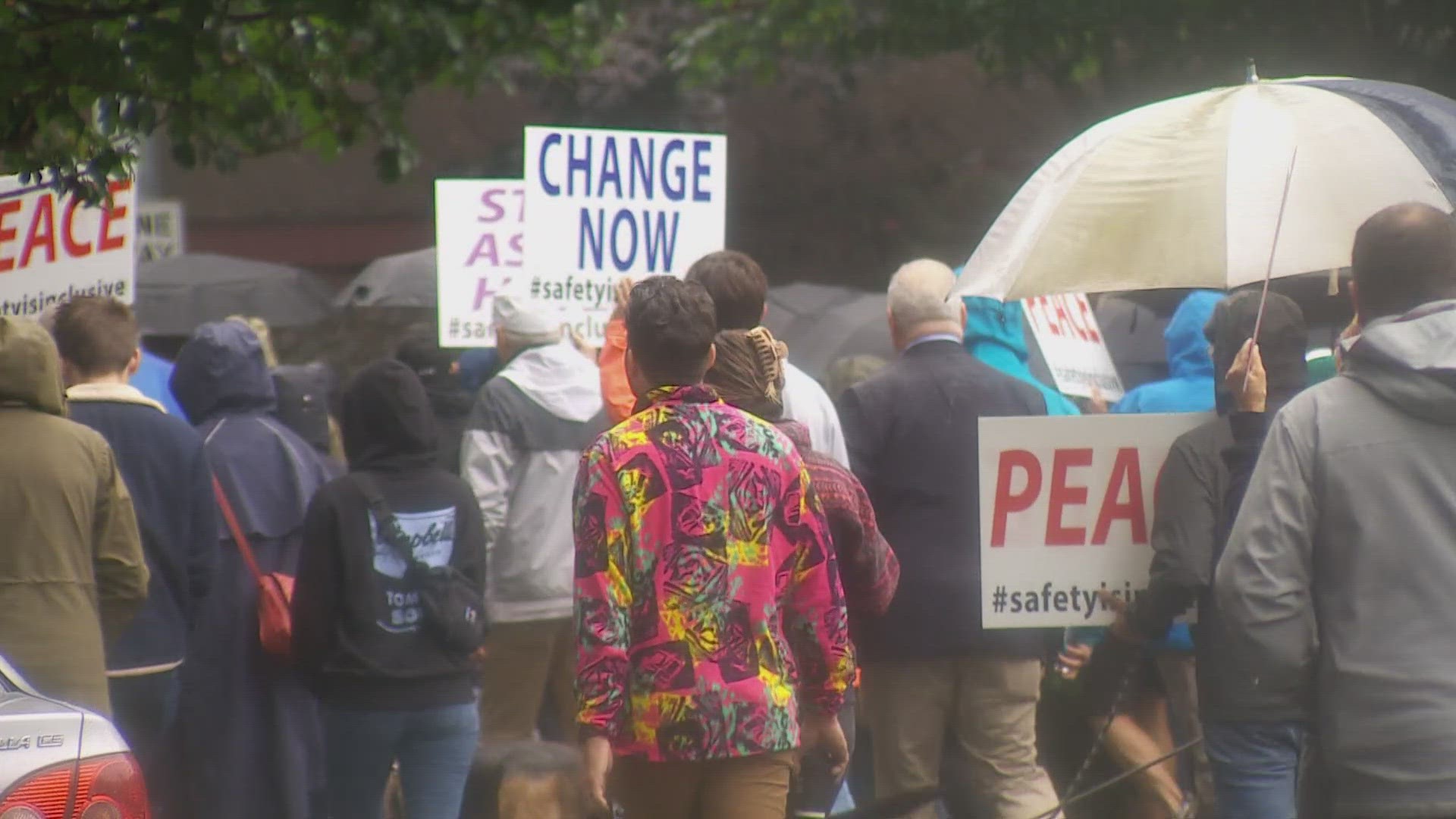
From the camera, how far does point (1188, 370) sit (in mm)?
7207

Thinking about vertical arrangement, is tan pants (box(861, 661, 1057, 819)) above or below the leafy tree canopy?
below

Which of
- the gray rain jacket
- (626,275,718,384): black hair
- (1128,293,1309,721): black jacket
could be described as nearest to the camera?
(626,275,718,384): black hair

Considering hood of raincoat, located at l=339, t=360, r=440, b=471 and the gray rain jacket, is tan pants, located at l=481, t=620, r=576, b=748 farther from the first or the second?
hood of raincoat, located at l=339, t=360, r=440, b=471

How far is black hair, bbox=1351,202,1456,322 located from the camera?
4.33m

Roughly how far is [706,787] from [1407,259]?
1.81 meters

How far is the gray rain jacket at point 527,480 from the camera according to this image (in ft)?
25.2

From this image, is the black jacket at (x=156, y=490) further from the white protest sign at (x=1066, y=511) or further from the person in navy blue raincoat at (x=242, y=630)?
the white protest sign at (x=1066, y=511)

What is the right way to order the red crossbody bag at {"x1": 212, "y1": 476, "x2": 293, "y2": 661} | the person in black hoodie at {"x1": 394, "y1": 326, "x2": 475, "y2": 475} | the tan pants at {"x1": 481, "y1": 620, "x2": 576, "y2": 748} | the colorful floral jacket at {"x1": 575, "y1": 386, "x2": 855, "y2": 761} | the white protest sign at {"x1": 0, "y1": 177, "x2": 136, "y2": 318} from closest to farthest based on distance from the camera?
the colorful floral jacket at {"x1": 575, "y1": 386, "x2": 855, "y2": 761}, the red crossbody bag at {"x1": 212, "y1": 476, "x2": 293, "y2": 661}, the tan pants at {"x1": 481, "y1": 620, "x2": 576, "y2": 748}, the white protest sign at {"x1": 0, "y1": 177, "x2": 136, "y2": 318}, the person in black hoodie at {"x1": 394, "y1": 326, "x2": 475, "y2": 475}

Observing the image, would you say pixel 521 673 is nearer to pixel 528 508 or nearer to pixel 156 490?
pixel 528 508

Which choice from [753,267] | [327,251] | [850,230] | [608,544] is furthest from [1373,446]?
[327,251]

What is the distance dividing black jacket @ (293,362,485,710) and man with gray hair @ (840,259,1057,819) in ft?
4.09

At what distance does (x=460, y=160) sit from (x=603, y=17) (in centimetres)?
1232

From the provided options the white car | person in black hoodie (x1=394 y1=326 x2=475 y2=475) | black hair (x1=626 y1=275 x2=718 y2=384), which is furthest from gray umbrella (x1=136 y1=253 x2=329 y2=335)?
the white car

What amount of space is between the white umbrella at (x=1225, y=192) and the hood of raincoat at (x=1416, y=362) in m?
1.02
